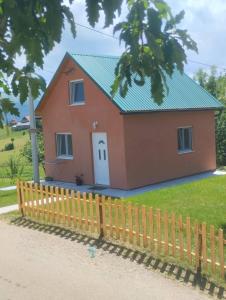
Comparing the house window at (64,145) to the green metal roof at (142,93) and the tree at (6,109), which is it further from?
the tree at (6,109)

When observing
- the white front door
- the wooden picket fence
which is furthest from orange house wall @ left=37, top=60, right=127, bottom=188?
the wooden picket fence

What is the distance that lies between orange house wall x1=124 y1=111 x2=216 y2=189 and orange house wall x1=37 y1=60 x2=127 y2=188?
52 centimetres

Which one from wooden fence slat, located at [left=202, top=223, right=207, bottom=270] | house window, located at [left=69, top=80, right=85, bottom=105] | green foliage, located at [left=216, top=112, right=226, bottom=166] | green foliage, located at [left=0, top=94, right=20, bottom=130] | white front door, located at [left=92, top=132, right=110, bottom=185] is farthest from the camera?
green foliage, located at [left=216, top=112, right=226, bottom=166]

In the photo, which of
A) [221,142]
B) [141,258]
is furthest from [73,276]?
[221,142]

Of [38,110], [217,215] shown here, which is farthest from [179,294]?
[38,110]

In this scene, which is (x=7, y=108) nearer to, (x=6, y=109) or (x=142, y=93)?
(x=6, y=109)

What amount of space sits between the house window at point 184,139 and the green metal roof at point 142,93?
106 centimetres

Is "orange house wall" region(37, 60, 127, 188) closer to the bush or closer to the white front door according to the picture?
the white front door

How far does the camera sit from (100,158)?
1789 cm

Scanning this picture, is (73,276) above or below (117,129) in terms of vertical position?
below

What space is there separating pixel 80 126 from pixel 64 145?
75.6 inches

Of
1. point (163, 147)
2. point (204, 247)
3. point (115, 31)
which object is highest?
point (115, 31)

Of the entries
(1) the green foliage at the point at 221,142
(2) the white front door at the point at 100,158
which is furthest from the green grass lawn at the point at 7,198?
(1) the green foliage at the point at 221,142

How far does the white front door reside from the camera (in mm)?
17609
